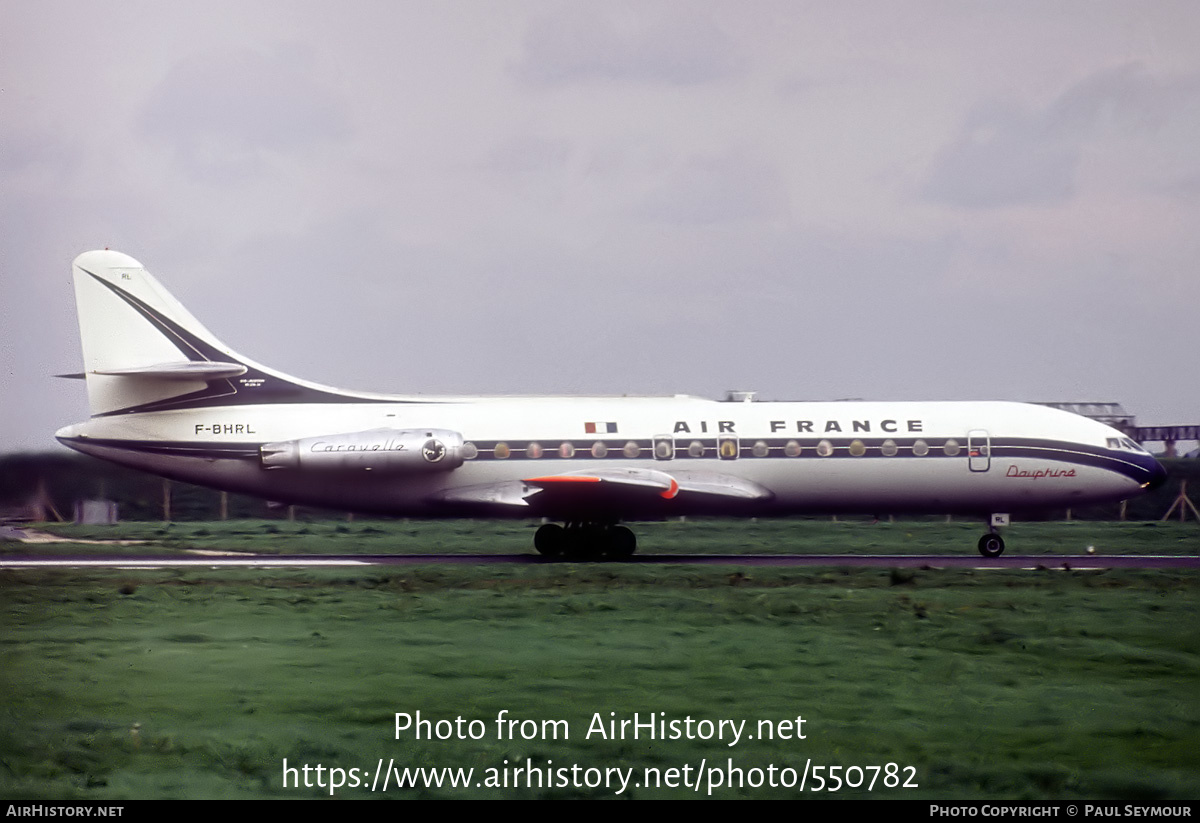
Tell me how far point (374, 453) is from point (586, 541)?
5008 mm

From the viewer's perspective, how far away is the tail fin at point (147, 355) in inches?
1129

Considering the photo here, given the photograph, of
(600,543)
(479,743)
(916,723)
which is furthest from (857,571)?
(479,743)

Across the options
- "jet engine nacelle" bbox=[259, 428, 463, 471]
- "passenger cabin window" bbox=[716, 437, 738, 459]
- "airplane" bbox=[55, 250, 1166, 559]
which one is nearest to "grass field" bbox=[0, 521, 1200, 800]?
"jet engine nacelle" bbox=[259, 428, 463, 471]

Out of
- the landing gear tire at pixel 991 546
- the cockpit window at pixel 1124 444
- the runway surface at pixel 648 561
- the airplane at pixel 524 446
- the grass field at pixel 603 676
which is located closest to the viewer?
the grass field at pixel 603 676

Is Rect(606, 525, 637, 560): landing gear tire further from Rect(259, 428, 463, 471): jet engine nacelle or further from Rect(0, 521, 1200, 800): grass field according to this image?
Rect(0, 521, 1200, 800): grass field

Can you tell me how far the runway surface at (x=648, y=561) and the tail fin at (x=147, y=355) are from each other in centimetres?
342

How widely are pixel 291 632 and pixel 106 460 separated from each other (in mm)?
14410

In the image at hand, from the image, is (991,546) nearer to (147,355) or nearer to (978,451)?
(978,451)

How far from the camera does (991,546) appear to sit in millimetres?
29203

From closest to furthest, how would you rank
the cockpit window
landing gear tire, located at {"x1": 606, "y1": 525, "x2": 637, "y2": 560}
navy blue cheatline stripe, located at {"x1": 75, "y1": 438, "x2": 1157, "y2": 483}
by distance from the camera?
navy blue cheatline stripe, located at {"x1": 75, "y1": 438, "x2": 1157, "y2": 483}
landing gear tire, located at {"x1": 606, "y1": 525, "x2": 637, "y2": 560}
the cockpit window

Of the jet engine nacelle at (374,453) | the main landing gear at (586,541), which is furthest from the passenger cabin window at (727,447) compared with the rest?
the jet engine nacelle at (374,453)

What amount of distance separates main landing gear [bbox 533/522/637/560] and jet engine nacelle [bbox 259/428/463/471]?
9.11ft

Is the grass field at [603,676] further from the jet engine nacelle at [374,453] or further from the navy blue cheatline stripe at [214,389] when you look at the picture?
the navy blue cheatline stripe at [214,389]

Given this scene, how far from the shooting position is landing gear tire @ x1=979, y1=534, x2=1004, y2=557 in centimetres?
2912
